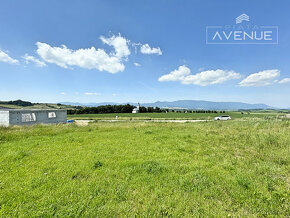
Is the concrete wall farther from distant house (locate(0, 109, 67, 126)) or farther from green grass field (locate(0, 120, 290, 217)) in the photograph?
green grass field (locate(0, 120, 290, 217))

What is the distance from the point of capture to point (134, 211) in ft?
8.66

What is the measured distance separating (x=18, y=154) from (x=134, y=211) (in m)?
6.27

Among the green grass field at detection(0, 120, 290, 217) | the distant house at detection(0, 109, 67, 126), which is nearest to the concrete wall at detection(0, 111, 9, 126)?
the distant house at detection(0, 109, 67, 126)

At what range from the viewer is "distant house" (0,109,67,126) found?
17.4 m

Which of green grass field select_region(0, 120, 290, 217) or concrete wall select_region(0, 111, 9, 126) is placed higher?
concrete wall select_region(0, 111, 9, 126)

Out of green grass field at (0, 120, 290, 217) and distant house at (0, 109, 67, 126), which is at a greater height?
distant house at (0, 109, 67, 126)

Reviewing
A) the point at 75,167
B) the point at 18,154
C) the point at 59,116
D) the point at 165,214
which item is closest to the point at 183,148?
the point at 165,214

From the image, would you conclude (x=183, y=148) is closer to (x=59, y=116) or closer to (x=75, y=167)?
(x=75, y=167)

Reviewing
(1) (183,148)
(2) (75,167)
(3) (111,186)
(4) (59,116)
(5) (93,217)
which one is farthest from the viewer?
(4) (59,116)

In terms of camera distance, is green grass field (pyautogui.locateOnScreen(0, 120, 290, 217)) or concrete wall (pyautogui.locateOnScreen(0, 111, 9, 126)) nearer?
green grass field (pyautogui.locateOnScreen(0, 120, 290, 217))

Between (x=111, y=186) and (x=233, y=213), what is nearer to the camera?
(x=233, y=213)

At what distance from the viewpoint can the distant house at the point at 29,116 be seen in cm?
1741

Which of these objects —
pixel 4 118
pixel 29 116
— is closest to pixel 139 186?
pixel 4 118

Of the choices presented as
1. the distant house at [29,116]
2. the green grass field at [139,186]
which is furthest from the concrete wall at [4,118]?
the green grass field at [139,186]
